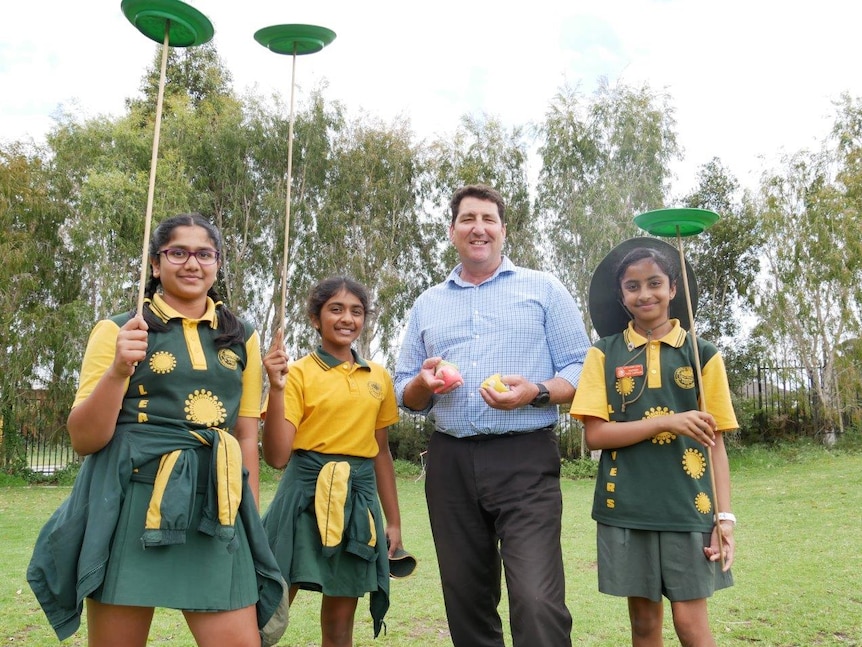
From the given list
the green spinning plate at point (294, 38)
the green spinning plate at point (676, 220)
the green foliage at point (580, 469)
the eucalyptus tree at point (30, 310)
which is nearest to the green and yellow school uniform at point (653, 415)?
the green spinning plate at point (676, 220)

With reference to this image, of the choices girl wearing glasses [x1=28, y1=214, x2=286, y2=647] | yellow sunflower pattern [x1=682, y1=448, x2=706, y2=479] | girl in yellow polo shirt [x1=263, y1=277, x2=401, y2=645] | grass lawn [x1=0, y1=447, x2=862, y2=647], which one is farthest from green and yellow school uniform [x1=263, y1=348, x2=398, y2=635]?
grass lawn [x1=0, y1=447, x2=862, y2=647]

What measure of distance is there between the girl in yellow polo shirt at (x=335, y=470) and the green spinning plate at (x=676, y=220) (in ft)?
4.57

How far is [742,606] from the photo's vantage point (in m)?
5.53

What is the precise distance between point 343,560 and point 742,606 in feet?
11.8

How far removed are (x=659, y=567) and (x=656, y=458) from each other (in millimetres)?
424

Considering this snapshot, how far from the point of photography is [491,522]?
11.0ft

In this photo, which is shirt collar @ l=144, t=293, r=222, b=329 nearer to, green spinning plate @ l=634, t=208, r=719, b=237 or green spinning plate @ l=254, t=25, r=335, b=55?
green spinning plate @ l=254, t=25, r=335, b=55

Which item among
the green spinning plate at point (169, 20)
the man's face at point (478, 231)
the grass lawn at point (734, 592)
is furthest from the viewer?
the grass lawn at point (734, 592)

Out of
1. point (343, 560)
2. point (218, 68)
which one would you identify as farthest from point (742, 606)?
A: point (218, 68)

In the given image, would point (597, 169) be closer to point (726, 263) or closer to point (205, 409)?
point (726, 263)

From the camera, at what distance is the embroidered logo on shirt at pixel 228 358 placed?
2.68m

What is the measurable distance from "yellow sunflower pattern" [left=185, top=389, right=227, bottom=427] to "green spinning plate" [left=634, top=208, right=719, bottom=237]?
189 centimetres

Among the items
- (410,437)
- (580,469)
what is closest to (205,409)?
(580,469)

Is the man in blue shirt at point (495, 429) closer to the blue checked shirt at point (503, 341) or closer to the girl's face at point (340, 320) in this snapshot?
the blue checked shirt at point (503, 341)
